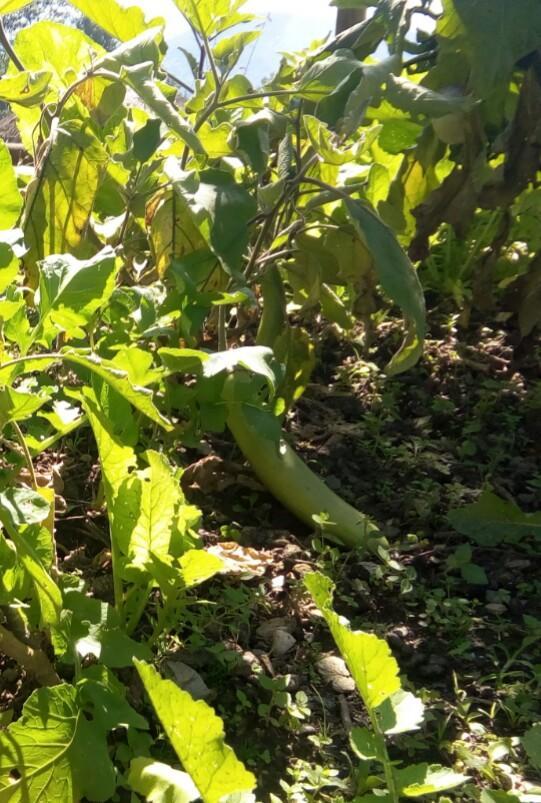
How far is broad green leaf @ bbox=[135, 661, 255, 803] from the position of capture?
2.23 feet

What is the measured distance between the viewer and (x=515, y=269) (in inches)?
73.8

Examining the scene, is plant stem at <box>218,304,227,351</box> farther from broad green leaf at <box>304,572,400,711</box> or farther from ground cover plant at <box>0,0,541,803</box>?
broad green leaf at <box>304,572,400,711</box>

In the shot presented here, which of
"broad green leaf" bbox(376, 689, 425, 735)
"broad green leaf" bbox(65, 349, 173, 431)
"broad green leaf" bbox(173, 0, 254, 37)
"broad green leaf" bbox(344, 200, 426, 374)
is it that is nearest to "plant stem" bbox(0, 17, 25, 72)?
"broad green leaf" bbox(173, 0, 254, 37)

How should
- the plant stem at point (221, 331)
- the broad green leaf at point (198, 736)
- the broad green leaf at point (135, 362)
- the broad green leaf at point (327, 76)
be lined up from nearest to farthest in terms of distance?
the broad green leaf at point (198, 736), the broad green leaf at point (135, 362), the broad green leaf at point (327, 76), the plant stem at point (221, 331)

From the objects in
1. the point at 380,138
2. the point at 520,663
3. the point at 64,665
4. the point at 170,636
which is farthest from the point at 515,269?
the point at 64,665

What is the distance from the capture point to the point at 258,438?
1.31 meters

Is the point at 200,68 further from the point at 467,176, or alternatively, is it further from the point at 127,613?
the point at 127,613

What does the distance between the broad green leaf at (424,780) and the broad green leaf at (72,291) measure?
0.54 m

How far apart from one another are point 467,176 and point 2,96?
2.47 ft

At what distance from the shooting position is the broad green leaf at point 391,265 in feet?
3.58

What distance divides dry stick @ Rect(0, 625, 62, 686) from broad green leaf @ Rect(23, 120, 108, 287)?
0.55m

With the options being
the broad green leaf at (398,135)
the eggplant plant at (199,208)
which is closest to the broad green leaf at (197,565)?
the eggplant plant at (199,208)

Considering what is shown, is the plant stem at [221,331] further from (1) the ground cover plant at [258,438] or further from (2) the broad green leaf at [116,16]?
(2) the broad green leaf at [116,16]

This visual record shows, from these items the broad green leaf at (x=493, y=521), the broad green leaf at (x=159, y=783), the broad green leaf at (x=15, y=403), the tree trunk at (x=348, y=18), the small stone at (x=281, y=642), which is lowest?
the broad green leaf at (x=493, y=521)
